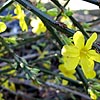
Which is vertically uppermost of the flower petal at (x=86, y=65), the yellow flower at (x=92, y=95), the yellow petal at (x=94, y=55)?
the yellow petal at (x=94, y=55)

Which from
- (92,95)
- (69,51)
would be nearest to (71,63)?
(69,51)

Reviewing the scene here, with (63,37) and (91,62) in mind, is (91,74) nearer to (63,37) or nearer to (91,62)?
(91,62)

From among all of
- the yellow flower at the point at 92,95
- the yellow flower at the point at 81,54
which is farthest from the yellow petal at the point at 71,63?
the yellow flower at the point at 92,95

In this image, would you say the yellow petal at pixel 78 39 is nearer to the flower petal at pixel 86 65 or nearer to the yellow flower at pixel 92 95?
the flower petal at pixel 86 65

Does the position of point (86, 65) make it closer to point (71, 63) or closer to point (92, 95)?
point (71, 63)

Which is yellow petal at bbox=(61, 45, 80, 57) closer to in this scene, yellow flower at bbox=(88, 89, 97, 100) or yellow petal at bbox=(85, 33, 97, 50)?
yellow petal at bbox=(85, 33, 97, 50)

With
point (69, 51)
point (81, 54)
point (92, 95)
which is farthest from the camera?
point (92, 95)

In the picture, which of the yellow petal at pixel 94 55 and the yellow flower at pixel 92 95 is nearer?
the yellow petal at pixel 94 55

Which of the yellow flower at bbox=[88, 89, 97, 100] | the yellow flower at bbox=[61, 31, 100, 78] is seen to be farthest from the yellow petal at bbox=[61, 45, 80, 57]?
the yellow flower at bbox=[88, 89, 97, 100]
